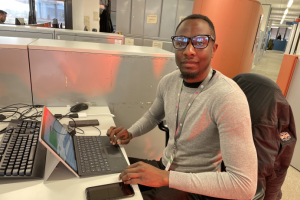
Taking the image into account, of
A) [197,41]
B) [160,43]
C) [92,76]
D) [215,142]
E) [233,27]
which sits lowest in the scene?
[215,142]

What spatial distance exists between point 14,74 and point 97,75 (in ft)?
1.77

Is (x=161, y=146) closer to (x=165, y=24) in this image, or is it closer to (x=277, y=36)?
(x=165, y=24)

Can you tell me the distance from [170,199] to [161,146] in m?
1.02

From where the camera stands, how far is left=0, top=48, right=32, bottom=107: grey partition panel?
1316mm

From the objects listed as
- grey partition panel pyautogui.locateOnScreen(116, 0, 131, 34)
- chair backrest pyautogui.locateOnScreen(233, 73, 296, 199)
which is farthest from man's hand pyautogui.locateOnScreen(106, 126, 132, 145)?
grey partition panel pyautogui.locateOnScreen(116, 0, 131, 34)

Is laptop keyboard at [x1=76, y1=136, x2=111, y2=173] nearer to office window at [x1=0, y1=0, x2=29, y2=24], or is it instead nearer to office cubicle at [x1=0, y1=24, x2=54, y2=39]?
office cubicle at [x1=0, y1=24, x2=54, y2=39]

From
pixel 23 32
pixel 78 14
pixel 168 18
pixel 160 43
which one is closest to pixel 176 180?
pixel 23 32

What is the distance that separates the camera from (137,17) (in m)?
4.67

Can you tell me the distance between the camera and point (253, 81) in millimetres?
1053

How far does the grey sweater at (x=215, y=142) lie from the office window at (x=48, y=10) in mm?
6358

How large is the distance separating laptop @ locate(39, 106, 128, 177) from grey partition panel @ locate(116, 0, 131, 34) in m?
4.17

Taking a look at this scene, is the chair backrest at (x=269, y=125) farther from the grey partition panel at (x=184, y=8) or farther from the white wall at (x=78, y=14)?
the white wall at (x=78, y=14)

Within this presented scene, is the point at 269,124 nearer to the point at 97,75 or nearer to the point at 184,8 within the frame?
the point at 97,75

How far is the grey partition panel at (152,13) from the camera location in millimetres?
4504
